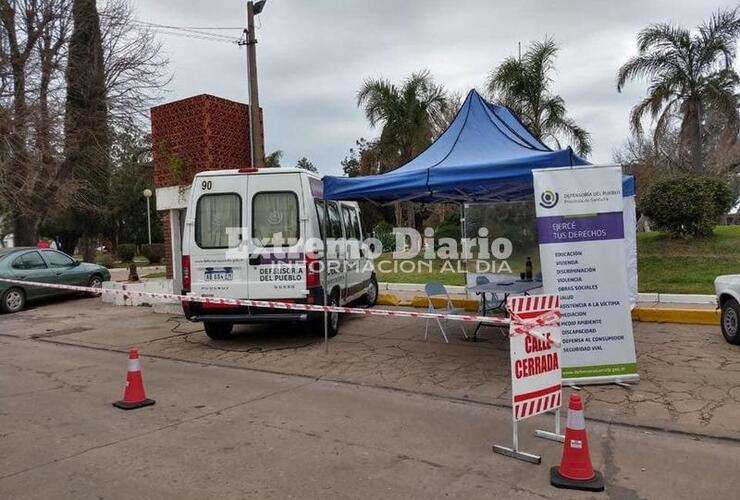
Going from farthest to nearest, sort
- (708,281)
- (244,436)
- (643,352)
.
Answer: (708,281)
(643,352)
(244,436)

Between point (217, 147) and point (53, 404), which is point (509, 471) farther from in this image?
point (217, 147)

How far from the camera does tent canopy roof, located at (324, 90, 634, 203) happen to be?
6.39 m

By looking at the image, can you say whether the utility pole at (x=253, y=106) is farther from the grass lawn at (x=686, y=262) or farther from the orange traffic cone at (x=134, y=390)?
the grass lawn at (x=686, y=262)

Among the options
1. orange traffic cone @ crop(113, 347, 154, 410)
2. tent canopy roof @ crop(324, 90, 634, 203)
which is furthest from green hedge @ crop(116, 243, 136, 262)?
orange traffic cone @ crop(113, 347, 154, 410)

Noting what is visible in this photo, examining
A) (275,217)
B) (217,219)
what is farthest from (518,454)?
(217,219)

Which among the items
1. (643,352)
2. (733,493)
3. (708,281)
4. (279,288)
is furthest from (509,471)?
(708,281)

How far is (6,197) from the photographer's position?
60.7ft

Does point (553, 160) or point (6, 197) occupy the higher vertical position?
point (6, 197)

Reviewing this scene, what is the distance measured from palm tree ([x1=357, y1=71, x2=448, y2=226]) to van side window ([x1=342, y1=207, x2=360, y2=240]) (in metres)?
11.7

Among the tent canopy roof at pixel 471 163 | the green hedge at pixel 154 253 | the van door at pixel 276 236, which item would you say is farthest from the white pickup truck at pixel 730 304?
the green hedge at pixel 154 253

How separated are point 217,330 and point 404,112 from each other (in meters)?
15.3

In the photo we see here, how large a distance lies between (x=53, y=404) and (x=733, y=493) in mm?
6101

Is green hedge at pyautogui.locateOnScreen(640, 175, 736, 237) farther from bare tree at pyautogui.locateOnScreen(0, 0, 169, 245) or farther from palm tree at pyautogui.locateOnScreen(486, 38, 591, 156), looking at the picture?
bare tree at pyautogui.locateOnScreen(0, 0, 169, 245)

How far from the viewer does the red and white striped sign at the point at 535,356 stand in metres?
4.38
